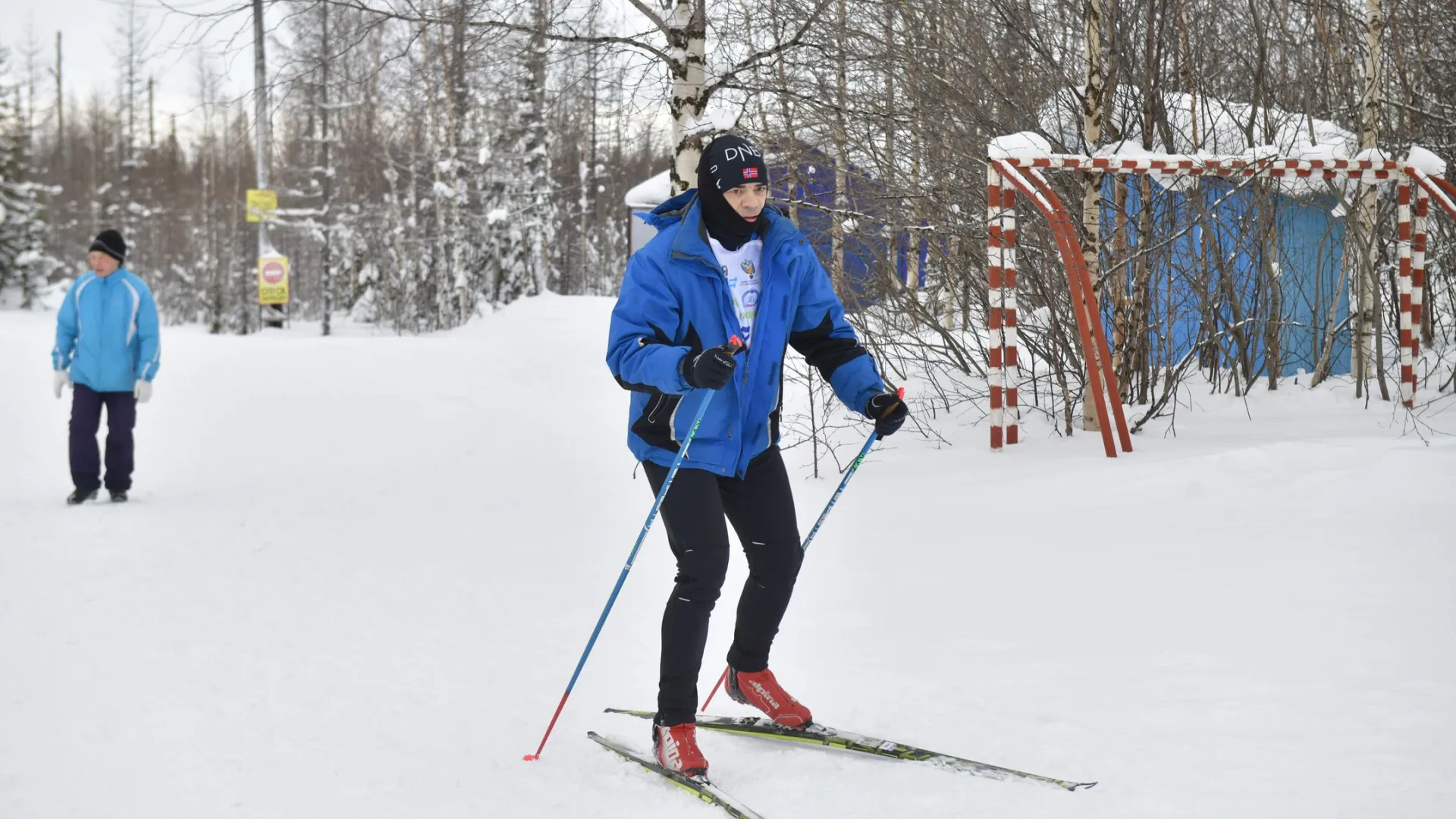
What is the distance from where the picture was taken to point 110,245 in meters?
8.58

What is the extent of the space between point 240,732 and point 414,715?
514 mm

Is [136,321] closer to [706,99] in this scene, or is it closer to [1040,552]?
[706,99]

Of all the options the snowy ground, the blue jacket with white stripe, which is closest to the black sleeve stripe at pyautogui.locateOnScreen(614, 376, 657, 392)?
the snowy ground

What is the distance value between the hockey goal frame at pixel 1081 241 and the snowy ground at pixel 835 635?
15.7 inches

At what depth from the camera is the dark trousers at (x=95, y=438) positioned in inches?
332

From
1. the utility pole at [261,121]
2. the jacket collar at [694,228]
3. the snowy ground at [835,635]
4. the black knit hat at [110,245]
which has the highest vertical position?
the utility pole at [261,121]

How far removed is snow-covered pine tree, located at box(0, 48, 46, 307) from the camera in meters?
40.2

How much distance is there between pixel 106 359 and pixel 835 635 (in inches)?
225

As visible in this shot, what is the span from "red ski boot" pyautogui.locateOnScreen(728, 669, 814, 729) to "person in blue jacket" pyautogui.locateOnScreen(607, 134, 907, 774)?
253 mm

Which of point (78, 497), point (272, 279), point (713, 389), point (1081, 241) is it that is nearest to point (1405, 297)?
point (1081, 241)

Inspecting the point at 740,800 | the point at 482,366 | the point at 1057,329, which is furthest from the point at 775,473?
the point at 482,366

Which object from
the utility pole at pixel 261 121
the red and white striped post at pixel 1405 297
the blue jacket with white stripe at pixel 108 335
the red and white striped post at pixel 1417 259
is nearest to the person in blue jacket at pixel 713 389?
the blue jacket with white stripe at pixel 108 335

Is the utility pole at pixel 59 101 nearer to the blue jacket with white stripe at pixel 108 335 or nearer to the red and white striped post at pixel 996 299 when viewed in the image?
the blue jacket with white stripe at pixel 108 335

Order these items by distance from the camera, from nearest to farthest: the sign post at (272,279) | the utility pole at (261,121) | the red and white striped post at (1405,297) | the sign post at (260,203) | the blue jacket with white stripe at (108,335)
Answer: the blue jacket with white stripe at (108,335) → the red and white striped post at (1405,297) → the utility pole at (261,121) → the sign post at (260,203) → the sign post at (272,279)
